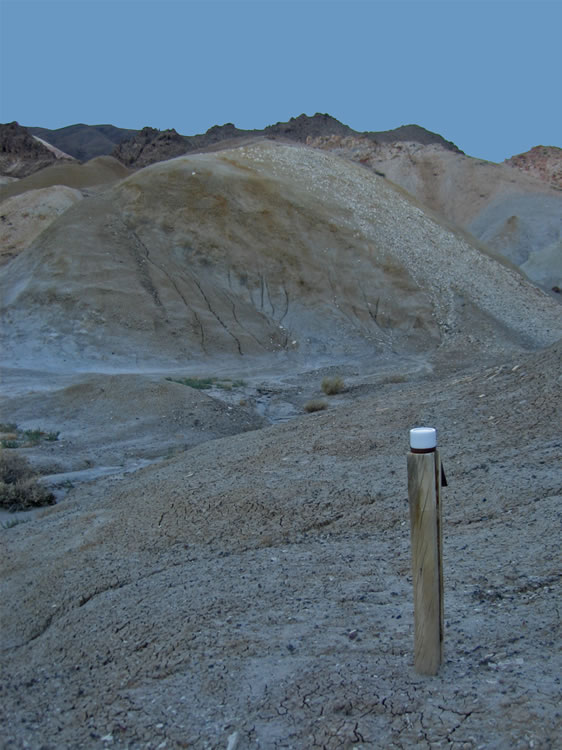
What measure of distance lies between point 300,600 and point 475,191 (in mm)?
64227

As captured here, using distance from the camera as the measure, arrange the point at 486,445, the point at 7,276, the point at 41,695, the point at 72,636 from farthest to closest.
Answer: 1. the point at 7,276
2. the point at 486,445
3. the point at 72,636
4. the point at 41,695

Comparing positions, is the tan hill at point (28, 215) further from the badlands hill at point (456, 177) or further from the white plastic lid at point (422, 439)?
the white plastic lid at point (422, 439)

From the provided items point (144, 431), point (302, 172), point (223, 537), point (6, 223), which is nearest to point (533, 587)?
point (223, 537)

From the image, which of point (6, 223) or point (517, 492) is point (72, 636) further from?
point (6, 223)

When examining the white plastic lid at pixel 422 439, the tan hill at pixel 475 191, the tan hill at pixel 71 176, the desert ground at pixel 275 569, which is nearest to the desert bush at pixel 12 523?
the desert ground at pixel 275 569

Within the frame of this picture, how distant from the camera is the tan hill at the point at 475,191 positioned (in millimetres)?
58656

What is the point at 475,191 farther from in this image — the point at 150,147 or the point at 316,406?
the point at 316,406

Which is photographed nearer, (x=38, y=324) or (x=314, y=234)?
(x=38, y=324)

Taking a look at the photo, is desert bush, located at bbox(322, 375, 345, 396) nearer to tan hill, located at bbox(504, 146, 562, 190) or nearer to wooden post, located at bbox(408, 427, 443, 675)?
wooden post, located at bbox(408, 427, 443, 675)

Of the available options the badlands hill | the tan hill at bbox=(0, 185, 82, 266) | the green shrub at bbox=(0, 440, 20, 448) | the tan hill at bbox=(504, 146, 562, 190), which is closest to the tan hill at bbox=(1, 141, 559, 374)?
the tan hill at bbox=(0, 185, 82, 266)

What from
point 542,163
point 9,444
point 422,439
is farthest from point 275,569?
point 542,163

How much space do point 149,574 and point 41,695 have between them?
163 centimetres

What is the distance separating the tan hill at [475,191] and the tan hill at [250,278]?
83.4ft

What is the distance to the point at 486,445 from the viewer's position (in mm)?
7793
